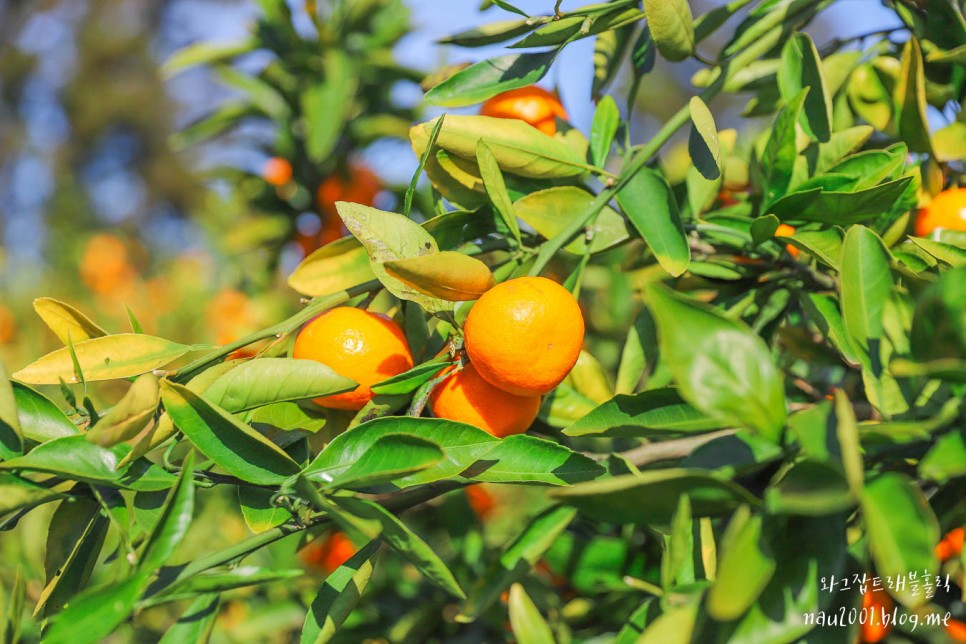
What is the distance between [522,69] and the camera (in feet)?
2.00

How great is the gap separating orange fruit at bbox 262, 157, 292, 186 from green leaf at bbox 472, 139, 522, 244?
789mm

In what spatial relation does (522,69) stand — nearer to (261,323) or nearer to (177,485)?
(177,485)

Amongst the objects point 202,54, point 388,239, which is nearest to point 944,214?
point 388,239

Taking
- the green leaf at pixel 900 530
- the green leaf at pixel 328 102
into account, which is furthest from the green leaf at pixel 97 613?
the green leaf at pixel 328 102

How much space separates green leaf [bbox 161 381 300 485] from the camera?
1.39 ft

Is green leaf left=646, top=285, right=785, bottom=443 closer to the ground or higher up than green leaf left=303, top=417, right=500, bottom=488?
higher up

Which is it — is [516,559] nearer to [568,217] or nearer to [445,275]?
[445,275]

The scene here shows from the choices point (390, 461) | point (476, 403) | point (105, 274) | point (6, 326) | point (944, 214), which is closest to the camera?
point (390, 461)

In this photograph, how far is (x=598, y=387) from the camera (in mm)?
662

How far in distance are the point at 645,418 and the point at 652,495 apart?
7cm

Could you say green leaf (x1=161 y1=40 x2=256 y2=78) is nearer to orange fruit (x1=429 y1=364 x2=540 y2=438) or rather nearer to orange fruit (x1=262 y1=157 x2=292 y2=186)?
orange fruit (x1=262 y1=157 x2=292 y2=186)

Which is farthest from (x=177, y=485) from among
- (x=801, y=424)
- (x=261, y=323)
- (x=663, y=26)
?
(x=261, y=323)

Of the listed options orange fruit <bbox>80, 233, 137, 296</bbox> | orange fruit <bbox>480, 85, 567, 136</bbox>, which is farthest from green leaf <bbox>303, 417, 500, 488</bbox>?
orange fruit <bbox>80, 233, 137, 296</bbox>

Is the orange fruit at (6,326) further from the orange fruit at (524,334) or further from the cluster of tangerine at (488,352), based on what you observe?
the orange fruit at (524,334)
